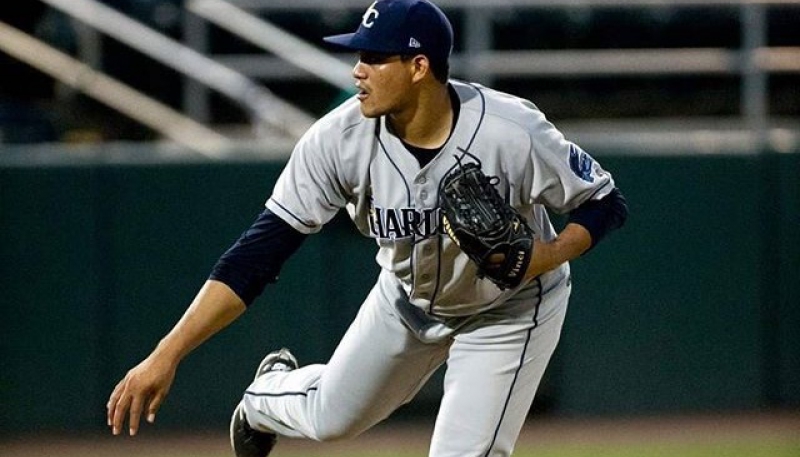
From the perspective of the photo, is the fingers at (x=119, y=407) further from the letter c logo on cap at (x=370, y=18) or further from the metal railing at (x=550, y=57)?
the metal railing at (x=550, y=57)

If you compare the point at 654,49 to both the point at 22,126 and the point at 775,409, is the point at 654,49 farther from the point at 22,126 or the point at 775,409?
the point at 22,126

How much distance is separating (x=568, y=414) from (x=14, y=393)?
2.96 meters

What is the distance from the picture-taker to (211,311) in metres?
4.32

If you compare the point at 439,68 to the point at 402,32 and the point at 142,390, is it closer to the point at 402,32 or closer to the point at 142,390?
the point at 402,32

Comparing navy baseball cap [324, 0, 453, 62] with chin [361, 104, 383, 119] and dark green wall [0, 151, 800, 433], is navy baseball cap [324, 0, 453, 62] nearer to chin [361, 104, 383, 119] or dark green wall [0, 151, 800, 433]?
chin [361, 104, 383, 119]

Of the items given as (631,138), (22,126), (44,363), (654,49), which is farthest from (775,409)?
(22,126)

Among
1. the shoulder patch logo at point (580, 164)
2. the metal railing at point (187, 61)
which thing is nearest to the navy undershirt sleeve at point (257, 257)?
the shoulder patch logo at point (580, 164)

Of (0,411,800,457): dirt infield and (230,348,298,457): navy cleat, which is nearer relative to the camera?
(230,348,298,457): navy cleat

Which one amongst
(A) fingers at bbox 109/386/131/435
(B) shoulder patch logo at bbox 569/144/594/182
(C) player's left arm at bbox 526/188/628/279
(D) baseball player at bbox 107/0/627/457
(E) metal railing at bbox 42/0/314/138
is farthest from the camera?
(E) metal railing at bbox 42/0/314/138

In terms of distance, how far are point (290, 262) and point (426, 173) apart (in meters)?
Answer: 3.87

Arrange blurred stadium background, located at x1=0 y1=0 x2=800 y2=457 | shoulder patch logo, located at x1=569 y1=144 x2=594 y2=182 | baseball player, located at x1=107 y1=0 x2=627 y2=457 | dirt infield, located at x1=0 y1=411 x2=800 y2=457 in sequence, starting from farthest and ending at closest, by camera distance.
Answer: blurred stadium background, located at x1=0 y1=0 x2=800 y2=457
dirt infield, located at x1=0 y1=411 x2=800 y2=457
shoulder patch logo, located at x1=569 y1=144 x2=594 y2=182
baseball player, located at x1=107 y1=0 x2=627 y2=457

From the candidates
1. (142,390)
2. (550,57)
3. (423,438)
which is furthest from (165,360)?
(550,57)

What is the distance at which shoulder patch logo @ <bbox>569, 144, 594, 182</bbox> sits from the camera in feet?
14.8

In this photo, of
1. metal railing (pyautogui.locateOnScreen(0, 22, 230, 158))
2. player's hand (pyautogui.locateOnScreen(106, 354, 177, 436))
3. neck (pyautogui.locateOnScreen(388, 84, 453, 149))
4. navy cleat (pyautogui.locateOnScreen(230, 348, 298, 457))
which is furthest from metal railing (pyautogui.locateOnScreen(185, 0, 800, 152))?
player's hand (pyautogui.locateOnScreen(106, 354, 177, 436))
